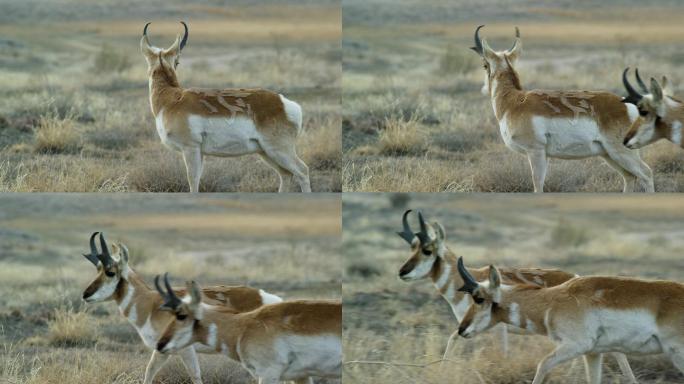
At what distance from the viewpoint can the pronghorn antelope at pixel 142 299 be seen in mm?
14992

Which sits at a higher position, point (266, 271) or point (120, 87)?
point (120, 87)

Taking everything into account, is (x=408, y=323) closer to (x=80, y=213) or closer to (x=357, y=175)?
(x=357, y=175)

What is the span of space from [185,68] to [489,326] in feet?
50.4

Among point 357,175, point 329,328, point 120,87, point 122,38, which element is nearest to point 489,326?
point 329,328

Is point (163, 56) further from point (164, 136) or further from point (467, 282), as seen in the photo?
point (467, 282)

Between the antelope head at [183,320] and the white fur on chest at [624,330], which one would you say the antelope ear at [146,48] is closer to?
the antelope head at [183,320]

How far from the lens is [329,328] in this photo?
13836 millimetres

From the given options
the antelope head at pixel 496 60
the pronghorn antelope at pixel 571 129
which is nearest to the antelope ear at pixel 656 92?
the pronghorn antelope at pixel 571 129

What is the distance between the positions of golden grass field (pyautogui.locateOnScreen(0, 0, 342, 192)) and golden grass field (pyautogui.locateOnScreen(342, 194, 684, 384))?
1.91 meters

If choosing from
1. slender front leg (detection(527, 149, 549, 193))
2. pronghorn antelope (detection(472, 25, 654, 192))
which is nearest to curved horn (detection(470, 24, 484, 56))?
pronghorn antelope (detection(472, 25, 654, 192))

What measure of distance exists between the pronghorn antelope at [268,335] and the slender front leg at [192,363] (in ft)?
3.44

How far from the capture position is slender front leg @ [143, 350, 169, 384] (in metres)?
15.0

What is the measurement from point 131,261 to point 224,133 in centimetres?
910

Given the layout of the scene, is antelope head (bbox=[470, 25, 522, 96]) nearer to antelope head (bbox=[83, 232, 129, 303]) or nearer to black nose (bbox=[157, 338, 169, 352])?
antelope head (bbox=[83, 232, 129, 303])
